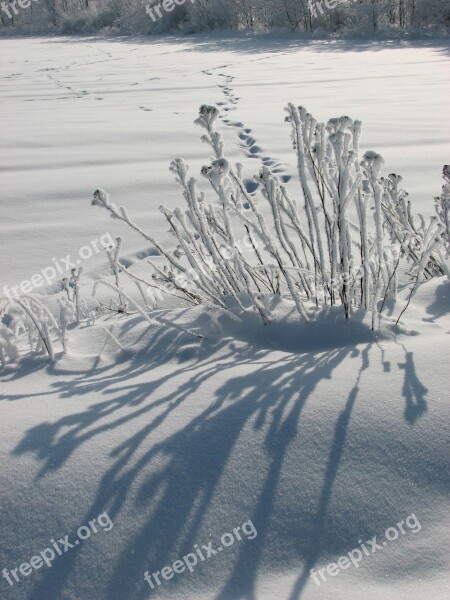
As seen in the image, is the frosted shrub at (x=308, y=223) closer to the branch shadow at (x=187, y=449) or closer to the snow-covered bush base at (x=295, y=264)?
the snow-covered bush base at (x=295, y=264)

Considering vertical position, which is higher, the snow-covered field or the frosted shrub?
the frosted shrub

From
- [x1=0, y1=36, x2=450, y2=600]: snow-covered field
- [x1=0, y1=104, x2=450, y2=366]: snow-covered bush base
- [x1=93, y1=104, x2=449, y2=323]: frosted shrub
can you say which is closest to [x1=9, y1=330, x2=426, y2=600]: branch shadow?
[x1=0, y1=36, x2=450, y2=600]: snow-covered field

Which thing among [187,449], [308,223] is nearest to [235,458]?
[187,449]

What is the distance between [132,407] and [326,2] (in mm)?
20348

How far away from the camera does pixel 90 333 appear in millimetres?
2086

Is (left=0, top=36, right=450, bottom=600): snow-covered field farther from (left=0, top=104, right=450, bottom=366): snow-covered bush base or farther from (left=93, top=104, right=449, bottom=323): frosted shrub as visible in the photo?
(left=93, top=104, right=449, bottom=323): frosted shrub

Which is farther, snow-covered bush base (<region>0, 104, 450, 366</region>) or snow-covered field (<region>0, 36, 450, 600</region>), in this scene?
snow-covered bush base (<region>0, 104, 450, 366</region>)

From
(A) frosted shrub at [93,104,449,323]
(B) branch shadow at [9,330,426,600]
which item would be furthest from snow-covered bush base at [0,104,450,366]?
(B) branch shadow at [9,330,426,600]

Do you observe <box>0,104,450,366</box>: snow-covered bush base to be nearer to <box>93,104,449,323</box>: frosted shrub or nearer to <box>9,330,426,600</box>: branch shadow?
<box>93,104,449,323</box>: frosted shrub

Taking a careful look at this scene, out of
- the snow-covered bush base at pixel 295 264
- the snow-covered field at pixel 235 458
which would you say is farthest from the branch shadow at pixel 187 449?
the snow-covered bush base at pixel 295 264

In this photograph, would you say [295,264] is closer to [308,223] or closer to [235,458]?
[308,223]

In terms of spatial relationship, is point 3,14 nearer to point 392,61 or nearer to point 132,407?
point 392,61

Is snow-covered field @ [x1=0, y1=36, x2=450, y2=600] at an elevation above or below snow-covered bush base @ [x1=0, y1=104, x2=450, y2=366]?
below

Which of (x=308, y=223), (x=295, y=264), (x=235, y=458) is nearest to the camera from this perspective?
(x=235, y=458)
